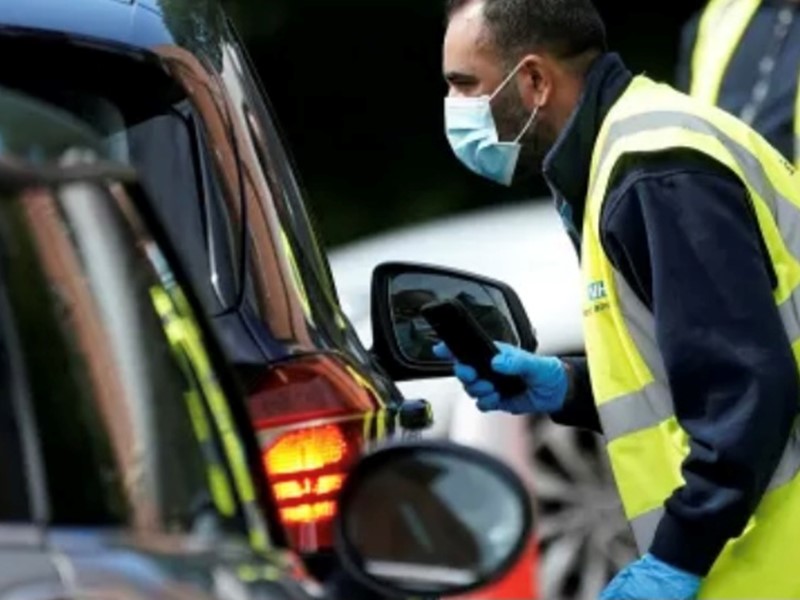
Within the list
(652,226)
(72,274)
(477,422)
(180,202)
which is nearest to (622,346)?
(652,226)

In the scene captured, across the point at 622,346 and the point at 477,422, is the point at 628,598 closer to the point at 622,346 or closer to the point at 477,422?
the point at 622,346

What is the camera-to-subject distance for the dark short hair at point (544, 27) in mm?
6254

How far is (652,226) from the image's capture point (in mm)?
5746

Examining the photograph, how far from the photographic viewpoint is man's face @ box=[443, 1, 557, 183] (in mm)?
6262

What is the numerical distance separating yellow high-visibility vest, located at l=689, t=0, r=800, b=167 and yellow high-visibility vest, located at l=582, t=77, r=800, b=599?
2.12 meters

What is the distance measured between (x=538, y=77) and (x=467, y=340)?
0.45 m

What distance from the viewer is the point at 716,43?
827 centimetres

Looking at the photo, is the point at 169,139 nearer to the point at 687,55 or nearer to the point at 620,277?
the point at 620,277

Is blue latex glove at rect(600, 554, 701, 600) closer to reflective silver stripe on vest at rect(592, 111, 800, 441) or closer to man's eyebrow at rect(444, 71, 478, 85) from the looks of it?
reflective silver stripe on vest at rect(592, 111, 800, 441)

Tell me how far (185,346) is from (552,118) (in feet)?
5.21

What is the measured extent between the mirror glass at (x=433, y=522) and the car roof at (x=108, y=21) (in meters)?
1.49

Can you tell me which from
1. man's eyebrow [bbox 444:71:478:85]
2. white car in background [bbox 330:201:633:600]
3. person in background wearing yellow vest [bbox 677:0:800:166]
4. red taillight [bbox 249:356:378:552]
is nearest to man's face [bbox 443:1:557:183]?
man's eyebrow [bbox 444:71:478:85]

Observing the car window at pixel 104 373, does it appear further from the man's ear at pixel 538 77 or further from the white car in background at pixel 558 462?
the white car in background at pixel 558 462

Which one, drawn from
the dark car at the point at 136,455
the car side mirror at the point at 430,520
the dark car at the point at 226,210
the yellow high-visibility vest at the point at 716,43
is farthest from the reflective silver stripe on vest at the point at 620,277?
the yellow high-visibility vest at the point at 716,43
